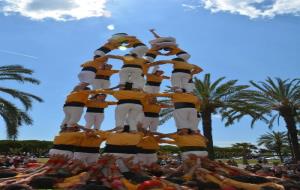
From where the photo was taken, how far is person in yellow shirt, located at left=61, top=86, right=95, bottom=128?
39.7 feet

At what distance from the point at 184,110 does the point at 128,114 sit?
5.69 ft

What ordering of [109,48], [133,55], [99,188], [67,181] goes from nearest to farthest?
[99,188] < [67,181] < [133,55] < [109,48]

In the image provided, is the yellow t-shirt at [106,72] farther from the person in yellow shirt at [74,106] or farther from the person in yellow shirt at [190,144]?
the person in yellow shirt at [190,144]

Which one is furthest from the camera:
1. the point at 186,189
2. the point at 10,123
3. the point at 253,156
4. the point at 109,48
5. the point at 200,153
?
the point at 253,156

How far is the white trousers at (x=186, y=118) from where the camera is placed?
1170 cm

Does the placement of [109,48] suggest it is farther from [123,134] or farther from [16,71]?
[16,71]

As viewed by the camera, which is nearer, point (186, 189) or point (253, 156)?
point (186, 189)

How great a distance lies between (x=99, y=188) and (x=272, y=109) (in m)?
21.9

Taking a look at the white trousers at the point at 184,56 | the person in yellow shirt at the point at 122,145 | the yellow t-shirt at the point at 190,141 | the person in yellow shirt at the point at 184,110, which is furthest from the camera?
the white trousers at the point at 184,56

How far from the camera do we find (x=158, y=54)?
14508 mm

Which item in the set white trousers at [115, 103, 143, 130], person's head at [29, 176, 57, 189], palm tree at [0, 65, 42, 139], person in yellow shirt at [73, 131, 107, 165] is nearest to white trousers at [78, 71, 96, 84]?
person in yellow shirt at [73, 131, 107, 165]

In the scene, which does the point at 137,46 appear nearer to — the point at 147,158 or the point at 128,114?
the point at 128,114

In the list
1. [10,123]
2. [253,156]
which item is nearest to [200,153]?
[10,123]

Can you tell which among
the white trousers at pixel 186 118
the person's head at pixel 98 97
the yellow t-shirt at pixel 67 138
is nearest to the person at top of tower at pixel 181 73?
the white trousers at pixel 186 118
